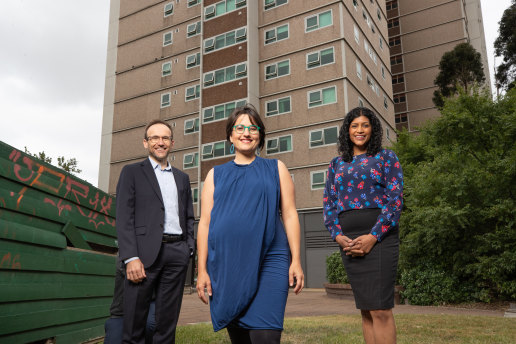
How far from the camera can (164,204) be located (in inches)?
156

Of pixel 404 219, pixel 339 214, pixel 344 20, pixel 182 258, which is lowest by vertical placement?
pixel 182 258

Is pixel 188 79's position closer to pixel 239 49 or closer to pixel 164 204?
pixel 239 49

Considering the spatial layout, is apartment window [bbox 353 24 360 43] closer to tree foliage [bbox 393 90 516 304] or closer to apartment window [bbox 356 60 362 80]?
apartment window [bbox 356 60 362 80]

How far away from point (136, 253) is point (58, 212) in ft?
9.05

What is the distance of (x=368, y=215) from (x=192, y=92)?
3254 cm

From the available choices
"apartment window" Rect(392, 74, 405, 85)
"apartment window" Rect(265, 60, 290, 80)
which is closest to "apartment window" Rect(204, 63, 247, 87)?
"apartment window" Rect(265, 60, 290, 80)

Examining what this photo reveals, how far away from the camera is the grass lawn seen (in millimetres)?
6473

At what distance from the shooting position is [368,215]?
3.83 meters

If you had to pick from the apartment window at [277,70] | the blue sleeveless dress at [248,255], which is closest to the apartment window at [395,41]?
the apartment window at [277,70]

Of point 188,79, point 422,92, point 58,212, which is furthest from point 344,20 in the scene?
point 58,212

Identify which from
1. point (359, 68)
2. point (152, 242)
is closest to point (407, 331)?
point (152, 242)

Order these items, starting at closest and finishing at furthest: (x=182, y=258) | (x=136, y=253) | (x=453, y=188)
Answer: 1. (x=136, y=253)
2. (x=182, y=258)
3. (x=453, y=188)

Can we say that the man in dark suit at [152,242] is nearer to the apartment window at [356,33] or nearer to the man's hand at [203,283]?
the man's hand at [203,283]

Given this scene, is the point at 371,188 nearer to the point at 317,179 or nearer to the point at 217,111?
the point at 317,179
